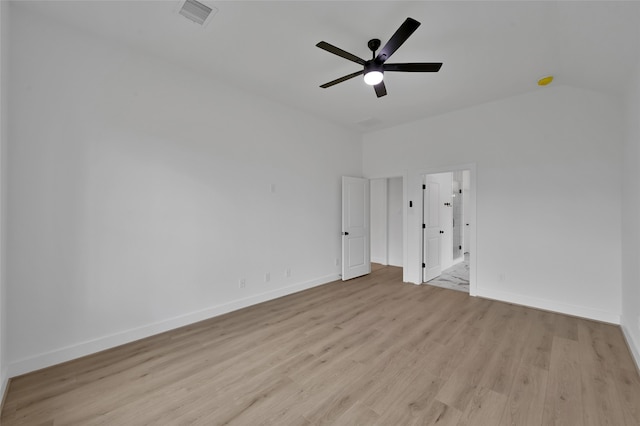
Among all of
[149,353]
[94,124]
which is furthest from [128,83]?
[149,353]

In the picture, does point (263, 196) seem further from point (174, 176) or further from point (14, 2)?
point (14, 2)

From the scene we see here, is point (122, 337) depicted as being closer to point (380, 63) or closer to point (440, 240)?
point (380, 63)

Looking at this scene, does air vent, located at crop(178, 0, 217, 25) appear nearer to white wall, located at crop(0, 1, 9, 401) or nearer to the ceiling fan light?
white wall, located at crop(0, 1, 9, 401)

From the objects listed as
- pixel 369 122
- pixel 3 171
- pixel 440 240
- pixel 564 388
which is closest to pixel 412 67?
pixel 369 122

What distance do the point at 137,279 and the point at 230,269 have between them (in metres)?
1.08

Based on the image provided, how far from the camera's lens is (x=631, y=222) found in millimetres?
2727

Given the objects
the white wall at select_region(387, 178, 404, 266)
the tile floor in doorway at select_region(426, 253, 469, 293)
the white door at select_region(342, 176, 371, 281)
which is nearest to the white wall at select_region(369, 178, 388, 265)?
the white wall at select_region(387, 178, 404, 266)

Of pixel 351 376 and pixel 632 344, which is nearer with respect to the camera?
pixel 351 376

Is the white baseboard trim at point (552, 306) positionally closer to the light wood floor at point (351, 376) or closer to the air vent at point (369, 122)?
the light wood floor at point (351, 376)

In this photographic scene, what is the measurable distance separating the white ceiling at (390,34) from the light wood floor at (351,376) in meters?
2.88

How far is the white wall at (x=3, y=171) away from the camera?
1.99 metres

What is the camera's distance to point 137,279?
287cm

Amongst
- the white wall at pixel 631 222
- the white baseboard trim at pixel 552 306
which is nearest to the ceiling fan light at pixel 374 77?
the white wall at pixel 631 222

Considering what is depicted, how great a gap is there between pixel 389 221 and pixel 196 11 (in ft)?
18.5
